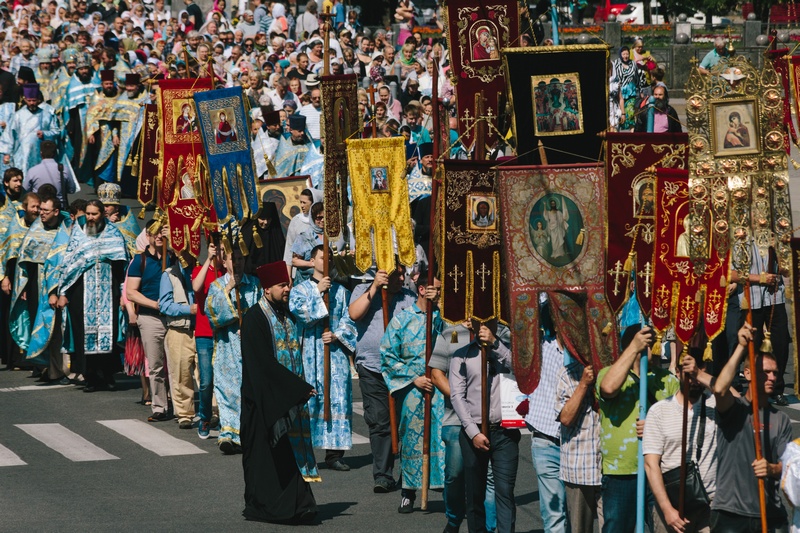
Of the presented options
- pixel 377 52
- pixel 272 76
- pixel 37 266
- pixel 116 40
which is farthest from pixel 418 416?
pixel 116 40

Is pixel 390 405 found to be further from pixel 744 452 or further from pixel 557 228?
pixel 744 452

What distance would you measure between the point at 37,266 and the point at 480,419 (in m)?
9.42

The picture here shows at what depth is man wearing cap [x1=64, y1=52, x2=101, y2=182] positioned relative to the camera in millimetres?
26344

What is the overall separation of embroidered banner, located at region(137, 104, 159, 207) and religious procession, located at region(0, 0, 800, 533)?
0.10 feet

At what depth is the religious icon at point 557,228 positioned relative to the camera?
10.3 metres

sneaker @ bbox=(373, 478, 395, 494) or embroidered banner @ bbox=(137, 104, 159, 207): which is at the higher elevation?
embroidered banner @ bbox=(137, 104, 159, 207)

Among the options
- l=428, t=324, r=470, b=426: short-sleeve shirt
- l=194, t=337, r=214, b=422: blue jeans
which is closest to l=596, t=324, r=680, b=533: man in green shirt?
l=428, t=324, r=470, b=426: short-sleeve shirt

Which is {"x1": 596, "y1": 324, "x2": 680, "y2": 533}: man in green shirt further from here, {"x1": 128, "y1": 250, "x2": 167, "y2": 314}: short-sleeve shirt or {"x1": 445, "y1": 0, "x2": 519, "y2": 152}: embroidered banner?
{"x1": 128, "y1": 250, "x2": 167, "y2": 314}: short-sleeve shirt

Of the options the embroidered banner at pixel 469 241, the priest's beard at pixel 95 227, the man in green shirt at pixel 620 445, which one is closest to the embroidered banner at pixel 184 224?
the priest's beard at pixel 95 227

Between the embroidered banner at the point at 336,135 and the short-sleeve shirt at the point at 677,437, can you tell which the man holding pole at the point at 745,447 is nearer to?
the short-sleeve shirt at the point at 677,437

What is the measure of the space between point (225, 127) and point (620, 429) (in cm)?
607

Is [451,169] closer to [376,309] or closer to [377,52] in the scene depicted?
[376,309]

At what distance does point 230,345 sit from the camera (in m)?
14.5

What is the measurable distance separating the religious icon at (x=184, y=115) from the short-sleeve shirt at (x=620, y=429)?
7.11 metres
